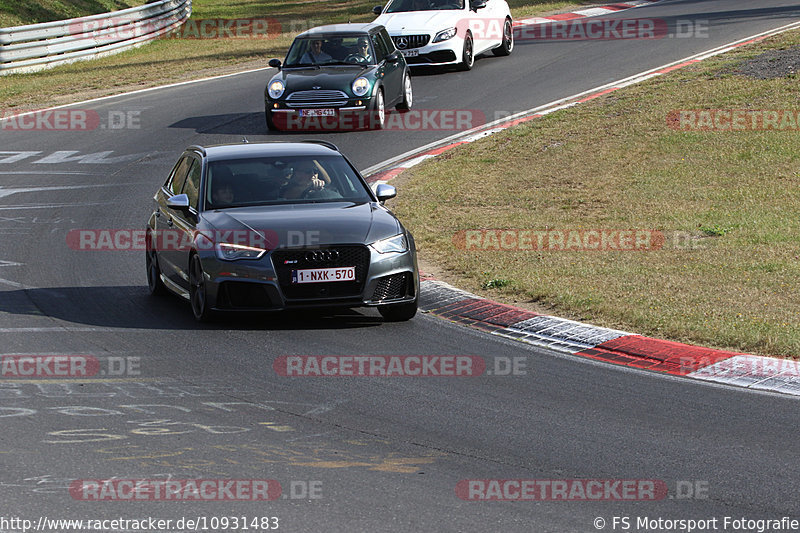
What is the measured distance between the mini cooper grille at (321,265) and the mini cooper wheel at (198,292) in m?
0.72

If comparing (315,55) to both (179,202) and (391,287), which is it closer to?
(179,202)

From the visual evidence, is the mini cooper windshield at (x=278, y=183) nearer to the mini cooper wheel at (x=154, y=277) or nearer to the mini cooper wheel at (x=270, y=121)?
the mini cooper wheel at (x=154, y=277)

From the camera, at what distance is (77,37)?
31.4 metres

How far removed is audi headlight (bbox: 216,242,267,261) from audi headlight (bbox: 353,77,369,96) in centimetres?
1062

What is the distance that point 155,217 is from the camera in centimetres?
1189

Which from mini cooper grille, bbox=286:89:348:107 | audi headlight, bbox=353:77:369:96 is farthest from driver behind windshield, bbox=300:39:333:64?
audi headlight, bbox=353:77:369:96

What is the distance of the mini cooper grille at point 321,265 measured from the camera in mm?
9828

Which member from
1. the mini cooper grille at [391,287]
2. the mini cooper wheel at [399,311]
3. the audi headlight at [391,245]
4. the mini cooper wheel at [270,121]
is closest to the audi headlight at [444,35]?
the mini cooper wheel at [270,121]

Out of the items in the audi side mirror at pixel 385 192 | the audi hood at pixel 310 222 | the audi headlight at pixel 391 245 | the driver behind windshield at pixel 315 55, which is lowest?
the audi headlight at pixel 391 245

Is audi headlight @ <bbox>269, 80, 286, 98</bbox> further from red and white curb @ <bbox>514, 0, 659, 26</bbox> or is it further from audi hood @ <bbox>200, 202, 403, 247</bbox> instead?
red and white curb @ <bbox>514, 0, 659, 26</bbox>

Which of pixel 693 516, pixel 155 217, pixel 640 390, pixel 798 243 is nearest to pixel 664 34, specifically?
pixel 798 243

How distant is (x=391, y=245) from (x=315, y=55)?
11670mm

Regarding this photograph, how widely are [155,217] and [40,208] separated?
4.96 meters

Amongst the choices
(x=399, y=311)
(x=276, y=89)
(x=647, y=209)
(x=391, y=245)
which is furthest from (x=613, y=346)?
(x=276, y=89)
